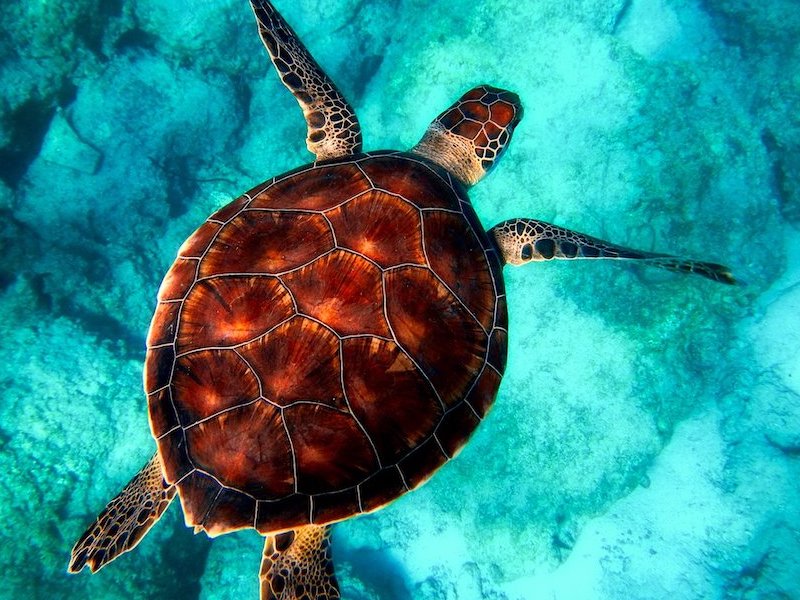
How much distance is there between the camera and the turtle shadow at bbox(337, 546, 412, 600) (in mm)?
6008

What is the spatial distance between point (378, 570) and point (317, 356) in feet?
18.6

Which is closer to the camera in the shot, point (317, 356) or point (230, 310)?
point (317, 356)

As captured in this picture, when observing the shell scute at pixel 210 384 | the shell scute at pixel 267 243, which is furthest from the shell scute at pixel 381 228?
the shell scute at pixel 210 384

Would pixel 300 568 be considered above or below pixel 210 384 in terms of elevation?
below

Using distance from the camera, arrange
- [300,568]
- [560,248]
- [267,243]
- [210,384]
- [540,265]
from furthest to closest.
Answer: [540,265]
[560,248]
[300,568]
[267,243]
[210,384]

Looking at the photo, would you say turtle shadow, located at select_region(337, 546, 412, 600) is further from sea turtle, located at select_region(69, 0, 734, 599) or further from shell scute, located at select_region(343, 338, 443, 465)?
shell scute, located at select_region(343, 338, 443, 465)

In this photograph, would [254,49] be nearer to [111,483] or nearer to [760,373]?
[111,483]

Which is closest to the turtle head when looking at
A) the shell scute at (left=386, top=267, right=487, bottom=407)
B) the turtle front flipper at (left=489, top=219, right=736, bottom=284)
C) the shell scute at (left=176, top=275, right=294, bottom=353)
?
the turtle front flipper at (left=489, top=219, right=736, bottom=284)

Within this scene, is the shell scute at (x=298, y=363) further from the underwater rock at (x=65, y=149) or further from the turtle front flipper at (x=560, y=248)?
the underwater rock at (x=65, y=149)

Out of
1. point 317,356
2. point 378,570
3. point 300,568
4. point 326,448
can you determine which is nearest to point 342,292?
point 317,356

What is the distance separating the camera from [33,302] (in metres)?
5.56

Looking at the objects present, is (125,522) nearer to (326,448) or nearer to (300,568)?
(300,568)

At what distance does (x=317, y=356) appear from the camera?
79.6 inches

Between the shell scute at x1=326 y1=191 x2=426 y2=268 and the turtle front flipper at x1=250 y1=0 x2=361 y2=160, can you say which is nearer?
the shell scute at x1=326 y1=191 x2=426 y2=268
